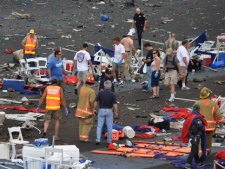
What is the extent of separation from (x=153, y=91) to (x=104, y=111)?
656 cm

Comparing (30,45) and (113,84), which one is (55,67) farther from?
(30,45)

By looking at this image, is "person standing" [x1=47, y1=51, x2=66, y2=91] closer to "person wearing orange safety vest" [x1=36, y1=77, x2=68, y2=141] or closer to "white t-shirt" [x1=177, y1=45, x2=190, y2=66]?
"person wearing orange safety vest" [x1=36, y1=77, x2=68, y2=141]

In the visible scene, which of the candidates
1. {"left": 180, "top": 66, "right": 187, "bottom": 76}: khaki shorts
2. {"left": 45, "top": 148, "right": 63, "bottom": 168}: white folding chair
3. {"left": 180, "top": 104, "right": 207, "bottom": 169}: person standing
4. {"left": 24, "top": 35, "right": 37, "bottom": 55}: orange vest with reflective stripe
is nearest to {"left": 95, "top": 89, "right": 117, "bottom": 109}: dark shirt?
{"left": 180, "top": 104, "right": 207, "bottom": 169}: person standing

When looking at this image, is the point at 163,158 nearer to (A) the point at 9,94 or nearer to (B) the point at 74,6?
(A) the point at 9,94

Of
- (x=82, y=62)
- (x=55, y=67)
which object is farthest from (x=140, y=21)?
(x=55, y=67)

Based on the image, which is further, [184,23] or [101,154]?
[184,23]

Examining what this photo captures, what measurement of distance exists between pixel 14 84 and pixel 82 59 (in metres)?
2.45

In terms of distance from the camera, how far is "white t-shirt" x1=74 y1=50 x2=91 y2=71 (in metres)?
25.5

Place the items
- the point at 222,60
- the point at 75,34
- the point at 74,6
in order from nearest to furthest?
the point at 222,60, the point at 75,34, the point at 74,6

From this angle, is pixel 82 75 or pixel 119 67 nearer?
pixel 82 75

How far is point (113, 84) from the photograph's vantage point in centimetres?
2256

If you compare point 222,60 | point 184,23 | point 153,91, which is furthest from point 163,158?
point 184,23

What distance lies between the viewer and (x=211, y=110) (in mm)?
18391

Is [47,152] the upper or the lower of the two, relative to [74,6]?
lower
